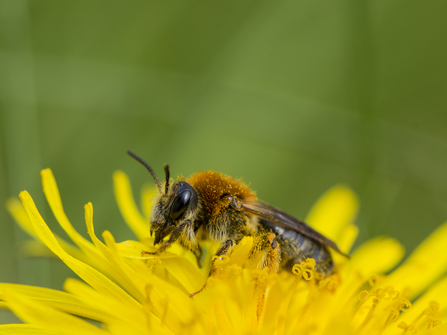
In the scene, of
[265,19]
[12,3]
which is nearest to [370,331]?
[265,19]

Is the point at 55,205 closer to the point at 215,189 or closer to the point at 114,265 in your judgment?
the point at 114,265

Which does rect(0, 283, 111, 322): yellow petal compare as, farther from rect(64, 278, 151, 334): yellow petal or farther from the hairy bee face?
the hairy bee face

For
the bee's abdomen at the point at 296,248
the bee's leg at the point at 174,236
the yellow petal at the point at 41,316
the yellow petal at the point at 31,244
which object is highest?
the bee's abdomen at the point at 296,248

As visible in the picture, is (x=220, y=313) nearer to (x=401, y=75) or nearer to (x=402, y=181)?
(x=402, y=181)

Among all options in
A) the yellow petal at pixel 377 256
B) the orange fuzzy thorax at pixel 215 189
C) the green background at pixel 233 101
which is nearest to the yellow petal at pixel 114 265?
the orange fuzzy thorax at pixel 215 189

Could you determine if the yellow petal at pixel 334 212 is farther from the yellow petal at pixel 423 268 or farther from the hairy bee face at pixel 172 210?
the hairy bee face at pixel 172 210

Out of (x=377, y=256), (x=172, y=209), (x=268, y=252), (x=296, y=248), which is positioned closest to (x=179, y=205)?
(x=172, y=209)

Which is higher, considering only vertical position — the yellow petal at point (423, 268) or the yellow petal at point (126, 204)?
the yellow petal at point (423, 268)
